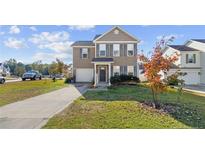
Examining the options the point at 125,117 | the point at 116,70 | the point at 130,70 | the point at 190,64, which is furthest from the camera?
the point at 116,70

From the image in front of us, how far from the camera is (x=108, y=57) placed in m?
24.8

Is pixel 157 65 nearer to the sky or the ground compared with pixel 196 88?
nearer to the sky

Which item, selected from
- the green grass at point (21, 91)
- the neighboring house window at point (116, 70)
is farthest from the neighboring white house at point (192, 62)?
the green grass at point (21, 91)

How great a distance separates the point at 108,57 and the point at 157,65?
586 inches

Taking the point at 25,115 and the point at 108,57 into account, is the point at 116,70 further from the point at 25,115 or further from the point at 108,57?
the point at 25,115

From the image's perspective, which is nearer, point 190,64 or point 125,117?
point 125,117

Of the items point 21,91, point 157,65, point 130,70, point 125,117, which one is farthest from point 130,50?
point 125,117

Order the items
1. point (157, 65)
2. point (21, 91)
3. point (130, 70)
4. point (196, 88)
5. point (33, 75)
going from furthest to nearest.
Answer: point (130, 70) < point (33, 75) < point (21, 91) < point (196, 88) < point (157, 65)

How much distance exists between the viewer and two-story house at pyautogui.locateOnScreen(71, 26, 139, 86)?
24141 millimetres
